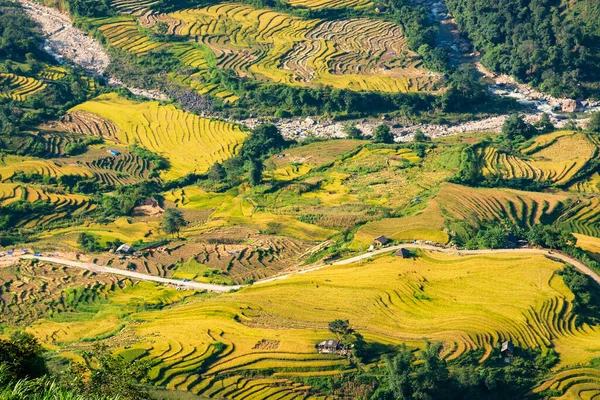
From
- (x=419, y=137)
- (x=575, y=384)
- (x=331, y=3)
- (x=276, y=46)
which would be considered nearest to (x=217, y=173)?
(x=419, y=137)

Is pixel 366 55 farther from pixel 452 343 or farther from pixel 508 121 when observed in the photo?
pixel 452 343

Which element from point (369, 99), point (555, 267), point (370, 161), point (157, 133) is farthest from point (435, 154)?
point (157, 133)

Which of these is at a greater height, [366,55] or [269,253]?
[366,55]

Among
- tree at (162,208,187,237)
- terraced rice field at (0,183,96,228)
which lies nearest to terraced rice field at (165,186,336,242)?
tree at (162,208,187,237)

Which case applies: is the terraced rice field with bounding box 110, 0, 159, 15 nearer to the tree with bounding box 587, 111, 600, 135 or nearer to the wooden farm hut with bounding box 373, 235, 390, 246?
the wooden farm hut with bounding box 373, 235, 390, 246

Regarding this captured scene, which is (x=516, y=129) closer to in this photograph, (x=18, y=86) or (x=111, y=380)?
(x=18, y=86)

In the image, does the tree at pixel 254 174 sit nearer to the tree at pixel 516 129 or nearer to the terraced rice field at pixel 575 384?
the tree at pixel 516 129

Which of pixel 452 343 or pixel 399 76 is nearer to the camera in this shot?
pixel 452 343
